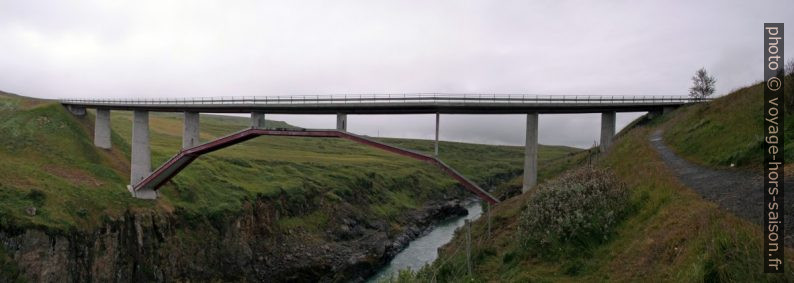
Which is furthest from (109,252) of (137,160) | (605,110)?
(605,110)

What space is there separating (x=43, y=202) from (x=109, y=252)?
5079 mm

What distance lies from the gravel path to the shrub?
99.3 inches

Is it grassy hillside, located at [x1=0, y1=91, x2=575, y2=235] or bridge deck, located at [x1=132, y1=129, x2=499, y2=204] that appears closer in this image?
grassy hillside, located at [x1=0, y1=91, x2=575, y2=235]

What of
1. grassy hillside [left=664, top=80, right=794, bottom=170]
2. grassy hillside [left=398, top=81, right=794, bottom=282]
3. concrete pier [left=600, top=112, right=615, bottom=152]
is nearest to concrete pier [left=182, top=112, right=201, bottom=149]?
grassy hillside [left=398, top=81, right=794, bottom=282]

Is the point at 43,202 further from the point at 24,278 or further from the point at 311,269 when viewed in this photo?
the point at 311,269

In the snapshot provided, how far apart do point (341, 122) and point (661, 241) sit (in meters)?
23.1

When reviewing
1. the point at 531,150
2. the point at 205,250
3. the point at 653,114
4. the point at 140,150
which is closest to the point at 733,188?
the point at 531,150

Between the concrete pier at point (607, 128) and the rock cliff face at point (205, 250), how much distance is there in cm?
2454

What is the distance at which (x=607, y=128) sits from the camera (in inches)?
1476

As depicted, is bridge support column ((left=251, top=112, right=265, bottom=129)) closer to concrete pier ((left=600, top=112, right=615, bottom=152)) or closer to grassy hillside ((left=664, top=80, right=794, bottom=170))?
grassy hillside ((left=664, top=80, right=794, bottom=170))

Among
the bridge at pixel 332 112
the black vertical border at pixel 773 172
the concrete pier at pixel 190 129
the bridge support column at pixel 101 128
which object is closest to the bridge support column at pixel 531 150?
the bridge at pixel 332 112

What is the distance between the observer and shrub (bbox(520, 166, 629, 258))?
1439 centimetres

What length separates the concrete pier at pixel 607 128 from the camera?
3728 cm

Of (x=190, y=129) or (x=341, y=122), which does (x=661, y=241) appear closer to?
(x=341, y=122)
